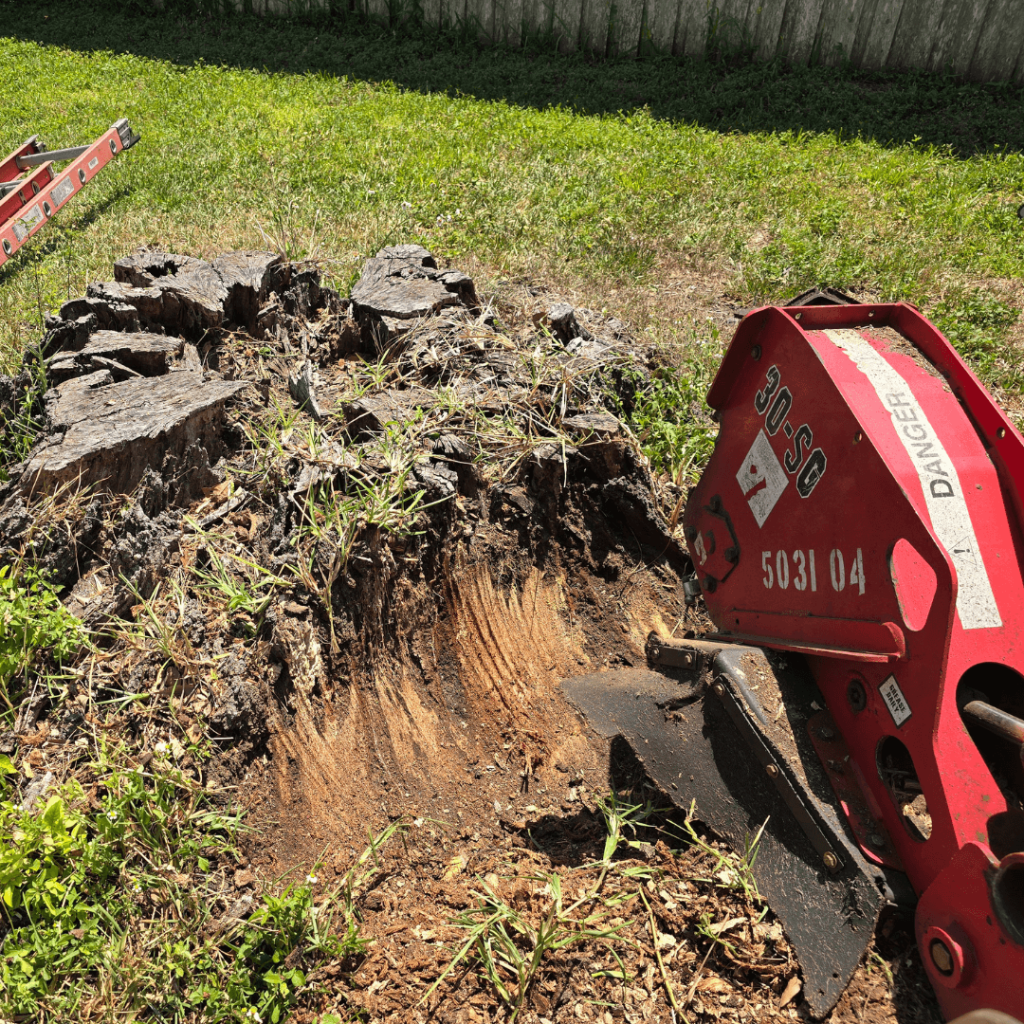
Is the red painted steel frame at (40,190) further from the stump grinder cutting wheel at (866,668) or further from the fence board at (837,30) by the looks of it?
the fence board at (837,30)

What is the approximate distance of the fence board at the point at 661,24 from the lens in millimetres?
9516

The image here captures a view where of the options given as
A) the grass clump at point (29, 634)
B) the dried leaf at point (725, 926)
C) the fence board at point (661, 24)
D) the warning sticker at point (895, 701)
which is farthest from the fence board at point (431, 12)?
the dried leaf at point (725, 926)

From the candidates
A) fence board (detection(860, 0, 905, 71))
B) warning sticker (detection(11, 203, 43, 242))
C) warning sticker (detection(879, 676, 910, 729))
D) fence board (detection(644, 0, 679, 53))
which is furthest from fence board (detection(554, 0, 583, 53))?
warning sticker (detection(879, 676, 910, 729))

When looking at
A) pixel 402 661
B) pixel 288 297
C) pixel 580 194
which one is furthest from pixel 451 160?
pixel 402 661

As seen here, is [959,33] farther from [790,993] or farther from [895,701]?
[790,993]

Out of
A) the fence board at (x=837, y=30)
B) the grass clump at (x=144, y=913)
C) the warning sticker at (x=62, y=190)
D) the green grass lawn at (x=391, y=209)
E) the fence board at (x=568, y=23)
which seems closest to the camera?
the grass clump at (x=144, y=913)

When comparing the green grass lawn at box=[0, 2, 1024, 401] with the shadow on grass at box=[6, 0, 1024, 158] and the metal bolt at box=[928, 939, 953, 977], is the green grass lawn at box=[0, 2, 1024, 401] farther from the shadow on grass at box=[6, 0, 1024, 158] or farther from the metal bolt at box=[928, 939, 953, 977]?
the metal bolt at box=[928, 939, 953, 977]

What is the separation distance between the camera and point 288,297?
4203 millimetres

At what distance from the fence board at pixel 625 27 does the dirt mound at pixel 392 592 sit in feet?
25.5

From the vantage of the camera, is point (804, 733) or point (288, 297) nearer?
point (804, 733)

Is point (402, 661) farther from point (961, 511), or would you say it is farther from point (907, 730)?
point (961, 511)

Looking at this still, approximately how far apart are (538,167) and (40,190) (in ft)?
14.2

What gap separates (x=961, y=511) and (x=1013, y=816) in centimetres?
76

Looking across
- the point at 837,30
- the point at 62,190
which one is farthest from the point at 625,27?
the point at 62,190
